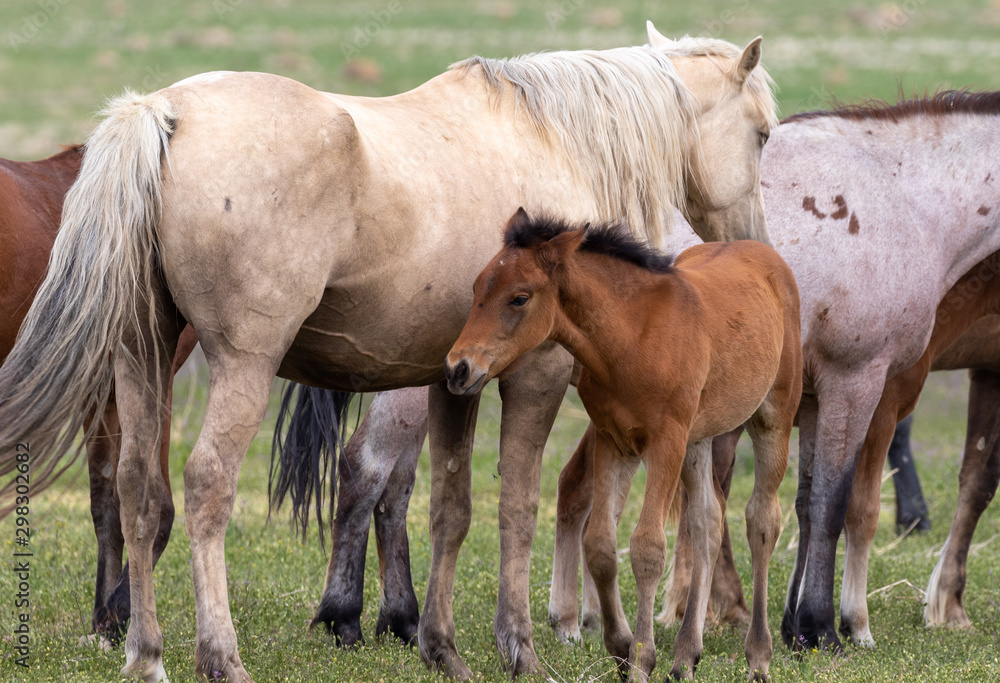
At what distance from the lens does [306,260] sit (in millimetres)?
3240

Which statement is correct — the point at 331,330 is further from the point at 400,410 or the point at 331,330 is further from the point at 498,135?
the point at 400,410

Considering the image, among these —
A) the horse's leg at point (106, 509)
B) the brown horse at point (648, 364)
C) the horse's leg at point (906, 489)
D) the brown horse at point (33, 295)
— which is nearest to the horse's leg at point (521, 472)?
the brown horse at point (648, 364)

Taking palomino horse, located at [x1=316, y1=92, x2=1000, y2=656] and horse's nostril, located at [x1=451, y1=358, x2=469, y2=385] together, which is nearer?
horse's nostril, located at [x1=451, y1=358, x2=469, y2=385]

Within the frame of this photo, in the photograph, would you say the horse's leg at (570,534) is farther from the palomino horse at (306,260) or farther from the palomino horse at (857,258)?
the palomino horse at (306,260)

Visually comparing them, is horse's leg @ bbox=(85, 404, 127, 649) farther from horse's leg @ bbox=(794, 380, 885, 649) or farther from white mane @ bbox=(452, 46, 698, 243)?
horse's leg @ bbox=(794, 380, 885, 649)

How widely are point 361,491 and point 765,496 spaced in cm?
192

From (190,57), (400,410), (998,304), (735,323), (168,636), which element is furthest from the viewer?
(190,57)

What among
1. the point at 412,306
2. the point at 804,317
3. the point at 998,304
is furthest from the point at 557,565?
the point at 998,304

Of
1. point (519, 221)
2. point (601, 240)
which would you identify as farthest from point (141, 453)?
point (601, 240)

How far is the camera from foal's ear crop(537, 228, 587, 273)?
3.44 metres

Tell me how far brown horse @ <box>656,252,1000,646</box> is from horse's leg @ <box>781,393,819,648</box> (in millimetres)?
95

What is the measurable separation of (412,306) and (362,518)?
187cm

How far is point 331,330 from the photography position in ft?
11.7

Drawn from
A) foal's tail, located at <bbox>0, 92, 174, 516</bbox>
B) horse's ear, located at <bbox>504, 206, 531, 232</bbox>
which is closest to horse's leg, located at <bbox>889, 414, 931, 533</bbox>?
horse's ear, located at <bbox>504, 206, 531, 232</bbox>
